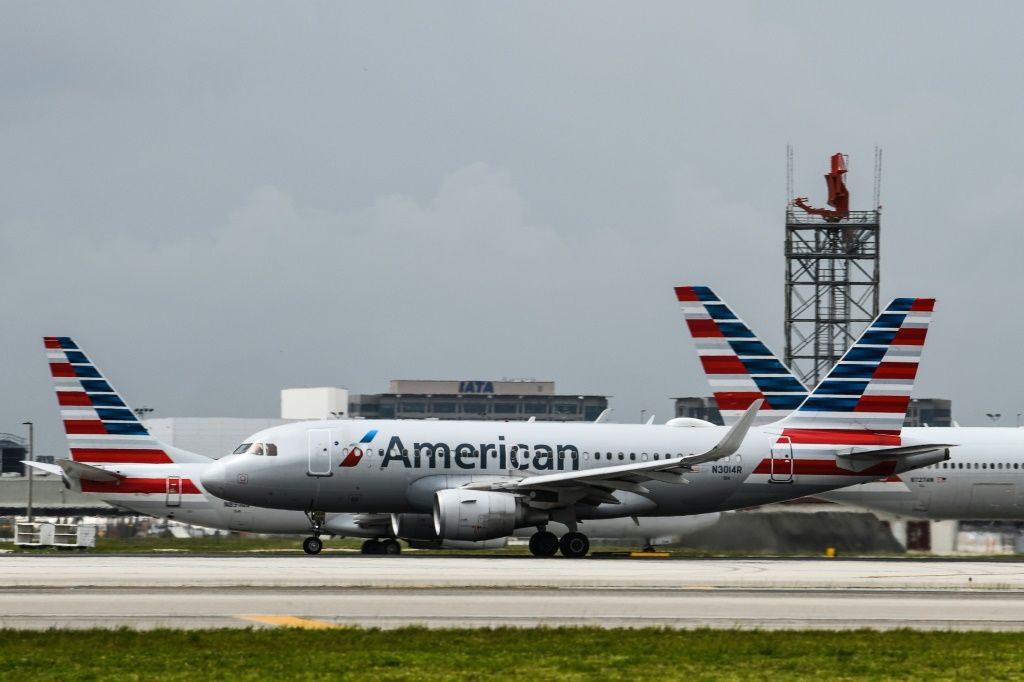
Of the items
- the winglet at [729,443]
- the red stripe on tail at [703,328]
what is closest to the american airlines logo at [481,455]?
the winglet at [729,443]

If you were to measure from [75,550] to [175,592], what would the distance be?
22563 millimetres

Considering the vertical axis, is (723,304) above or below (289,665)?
above

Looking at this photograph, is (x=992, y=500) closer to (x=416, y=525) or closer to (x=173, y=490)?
(x=416, y=525)

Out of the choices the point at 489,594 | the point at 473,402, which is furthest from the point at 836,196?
the point at 473,402

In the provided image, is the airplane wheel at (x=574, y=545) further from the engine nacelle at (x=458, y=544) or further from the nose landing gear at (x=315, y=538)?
the nose landing gear at (x=315, y=538)

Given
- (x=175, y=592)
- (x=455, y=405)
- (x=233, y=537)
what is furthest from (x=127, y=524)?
(x=455, y=405)

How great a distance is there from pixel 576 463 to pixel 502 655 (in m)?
24.0

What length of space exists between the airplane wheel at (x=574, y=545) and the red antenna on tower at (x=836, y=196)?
186 feet

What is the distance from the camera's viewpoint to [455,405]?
185875 mm

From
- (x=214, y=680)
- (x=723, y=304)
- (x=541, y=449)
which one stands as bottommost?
(x=214, y=680)

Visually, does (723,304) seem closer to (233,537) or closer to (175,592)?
(233,537)

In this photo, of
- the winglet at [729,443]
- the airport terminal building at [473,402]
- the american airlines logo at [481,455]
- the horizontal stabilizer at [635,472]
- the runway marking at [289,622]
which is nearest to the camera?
the runway marking at [289,622]

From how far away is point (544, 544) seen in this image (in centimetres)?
4069

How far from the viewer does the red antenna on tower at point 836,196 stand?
9288cm
